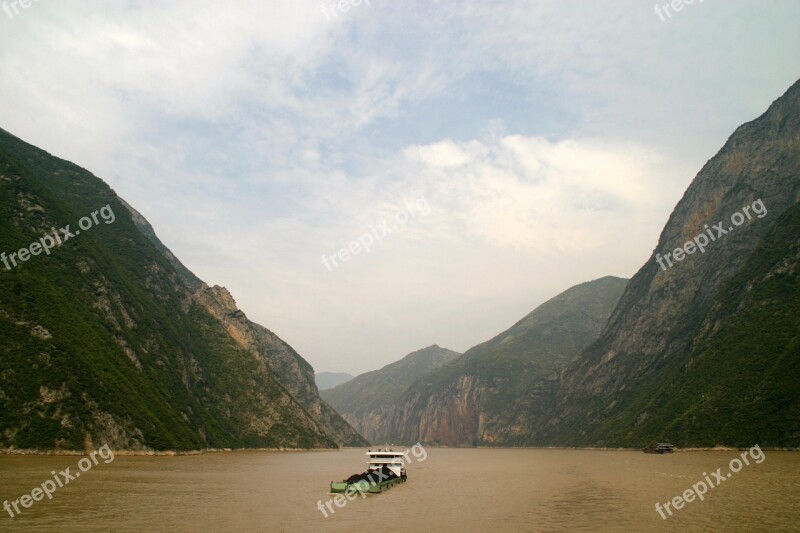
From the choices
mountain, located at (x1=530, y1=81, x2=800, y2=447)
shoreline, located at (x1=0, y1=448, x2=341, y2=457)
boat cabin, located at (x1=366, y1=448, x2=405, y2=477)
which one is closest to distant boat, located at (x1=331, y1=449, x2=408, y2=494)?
boat cabin, located at (x1=366, y1=448, x2=405, y2=477)

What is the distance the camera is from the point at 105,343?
114812mm

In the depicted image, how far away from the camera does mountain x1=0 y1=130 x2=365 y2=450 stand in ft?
292

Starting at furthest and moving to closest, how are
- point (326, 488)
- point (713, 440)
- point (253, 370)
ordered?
point (253, 370) → point (713, 440) → point (326, 488)

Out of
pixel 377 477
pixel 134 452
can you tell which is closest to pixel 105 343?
pixel 134 452

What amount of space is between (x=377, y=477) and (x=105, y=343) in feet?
252

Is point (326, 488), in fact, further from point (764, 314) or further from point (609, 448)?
point (609, 448)

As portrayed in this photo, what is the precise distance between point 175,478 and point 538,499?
134ft

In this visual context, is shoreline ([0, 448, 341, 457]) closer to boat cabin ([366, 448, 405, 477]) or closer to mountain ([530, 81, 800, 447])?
boat cabin ([366, 448, 405, 477])

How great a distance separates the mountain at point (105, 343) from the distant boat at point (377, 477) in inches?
1860

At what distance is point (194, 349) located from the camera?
562 feet

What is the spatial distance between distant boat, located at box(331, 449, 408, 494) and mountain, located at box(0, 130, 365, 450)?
155 ft

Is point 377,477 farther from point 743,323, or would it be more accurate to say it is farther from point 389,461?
point 743,323

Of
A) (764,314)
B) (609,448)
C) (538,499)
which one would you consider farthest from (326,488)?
(609,448)

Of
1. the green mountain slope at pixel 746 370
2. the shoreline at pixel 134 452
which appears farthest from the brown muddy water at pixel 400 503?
the green mountain slope at pixel 746 370
